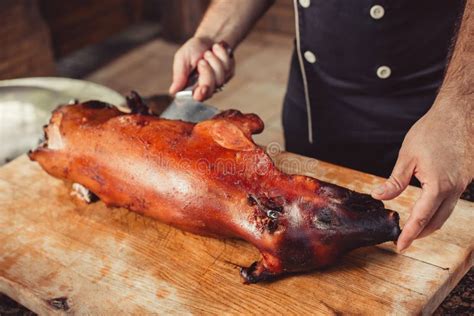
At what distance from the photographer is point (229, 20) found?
2.29 meters

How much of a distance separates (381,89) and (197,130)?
2.50 ft

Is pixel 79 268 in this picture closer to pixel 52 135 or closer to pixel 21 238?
pixel 21 238

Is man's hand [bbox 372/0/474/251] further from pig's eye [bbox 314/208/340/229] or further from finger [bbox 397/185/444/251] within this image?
pig's eye [bbox 314/208/340/229]

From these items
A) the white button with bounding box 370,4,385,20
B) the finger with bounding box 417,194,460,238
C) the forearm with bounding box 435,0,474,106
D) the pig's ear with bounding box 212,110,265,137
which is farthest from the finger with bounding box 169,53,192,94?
the finger with bounding box 417,194,460,238

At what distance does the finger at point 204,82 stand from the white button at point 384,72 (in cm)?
58

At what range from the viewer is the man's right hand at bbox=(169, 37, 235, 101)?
2074 mm

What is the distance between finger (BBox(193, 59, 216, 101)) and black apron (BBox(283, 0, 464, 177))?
361 millimetres

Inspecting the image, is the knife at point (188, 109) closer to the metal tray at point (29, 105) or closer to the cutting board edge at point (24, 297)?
the metal tray at point (29, 105)

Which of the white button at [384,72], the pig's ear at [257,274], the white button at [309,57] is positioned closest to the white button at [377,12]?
the white button at [384,72]

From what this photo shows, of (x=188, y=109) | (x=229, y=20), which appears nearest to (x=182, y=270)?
(x=188, y=109)

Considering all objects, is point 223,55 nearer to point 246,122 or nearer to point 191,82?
point 191,82

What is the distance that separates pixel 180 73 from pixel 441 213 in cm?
110

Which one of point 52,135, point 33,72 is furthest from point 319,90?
point 33,72

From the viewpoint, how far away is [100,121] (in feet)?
6.15
